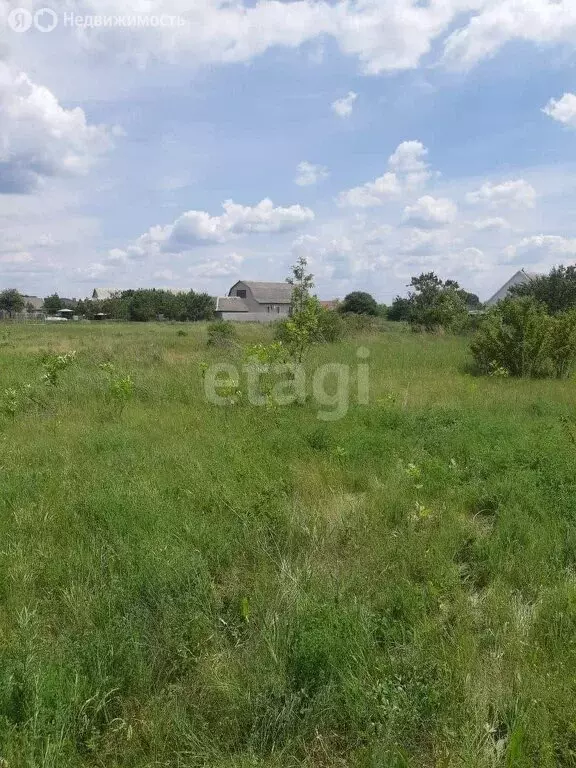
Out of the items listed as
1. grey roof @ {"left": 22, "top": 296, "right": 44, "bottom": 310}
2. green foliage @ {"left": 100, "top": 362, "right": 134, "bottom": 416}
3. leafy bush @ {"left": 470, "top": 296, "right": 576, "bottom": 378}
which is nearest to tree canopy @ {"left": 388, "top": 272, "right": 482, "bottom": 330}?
leafy bush @ {"left": 470, "top": 296, "right": 576, "bottom": 378}

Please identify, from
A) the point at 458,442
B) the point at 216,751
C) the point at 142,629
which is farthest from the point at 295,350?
the point at 216,751

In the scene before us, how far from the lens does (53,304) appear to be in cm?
7406

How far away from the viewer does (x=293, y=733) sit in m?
2.13

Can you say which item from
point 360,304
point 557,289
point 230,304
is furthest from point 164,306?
point 557,289

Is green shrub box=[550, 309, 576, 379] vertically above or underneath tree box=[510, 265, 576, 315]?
underneath

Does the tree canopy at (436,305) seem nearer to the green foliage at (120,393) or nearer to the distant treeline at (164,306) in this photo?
the green foliage at (120,393)

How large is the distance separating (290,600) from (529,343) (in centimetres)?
899

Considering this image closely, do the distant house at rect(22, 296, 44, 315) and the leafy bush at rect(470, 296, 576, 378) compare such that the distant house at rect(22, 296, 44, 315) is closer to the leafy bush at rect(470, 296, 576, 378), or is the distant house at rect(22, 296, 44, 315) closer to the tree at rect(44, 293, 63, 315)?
the tree at rect(44, 293, 63, 315)

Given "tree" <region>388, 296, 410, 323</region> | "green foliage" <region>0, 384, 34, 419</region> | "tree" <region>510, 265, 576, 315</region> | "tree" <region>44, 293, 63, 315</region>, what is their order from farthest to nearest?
"tree" <region>44, 293, 63, 315</region> < "tree" <region>388, 296, 410, 323</region> < "tree" <region>510, 265, 576, 315</region> < "green foliage" <region>0, 384, 34, 419</region>

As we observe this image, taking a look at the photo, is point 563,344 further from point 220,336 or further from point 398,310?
point 398,310

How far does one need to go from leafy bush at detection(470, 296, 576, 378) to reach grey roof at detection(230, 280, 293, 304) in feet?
159

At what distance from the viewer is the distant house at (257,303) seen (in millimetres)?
58344

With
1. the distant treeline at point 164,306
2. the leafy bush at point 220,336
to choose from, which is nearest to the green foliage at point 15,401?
the leafy bush at point 220,336

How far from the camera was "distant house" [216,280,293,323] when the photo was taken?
58.3m
